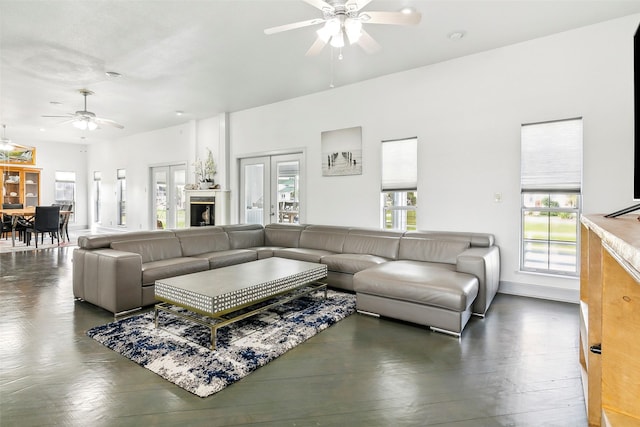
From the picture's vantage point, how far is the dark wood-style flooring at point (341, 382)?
179 cm

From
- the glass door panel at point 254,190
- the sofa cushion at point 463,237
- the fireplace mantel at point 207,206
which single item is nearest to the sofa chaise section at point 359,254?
the sofa cushion at point 463,237

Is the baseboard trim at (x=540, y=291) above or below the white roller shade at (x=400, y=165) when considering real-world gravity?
below

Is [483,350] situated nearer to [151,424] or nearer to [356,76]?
[151,424]

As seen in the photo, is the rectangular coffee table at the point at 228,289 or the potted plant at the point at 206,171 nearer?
the rectangular coffee table at the point at 228,289

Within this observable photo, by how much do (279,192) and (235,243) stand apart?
173 cm

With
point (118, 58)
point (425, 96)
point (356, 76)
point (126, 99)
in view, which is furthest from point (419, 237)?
point (126, 99)

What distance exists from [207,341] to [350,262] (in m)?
1.99

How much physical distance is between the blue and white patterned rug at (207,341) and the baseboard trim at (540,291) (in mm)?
2134

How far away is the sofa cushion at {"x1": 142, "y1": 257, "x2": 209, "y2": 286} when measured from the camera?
3.53 metres

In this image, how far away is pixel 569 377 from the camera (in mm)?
2182

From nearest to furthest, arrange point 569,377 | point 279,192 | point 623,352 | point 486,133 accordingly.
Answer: point 623,352
point 569,377
point 486,133
point 279,192

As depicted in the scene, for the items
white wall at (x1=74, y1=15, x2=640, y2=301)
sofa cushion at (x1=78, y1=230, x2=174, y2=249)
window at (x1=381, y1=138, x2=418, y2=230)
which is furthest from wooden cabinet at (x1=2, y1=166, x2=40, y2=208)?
window at (x1=381, y1=138, x2=418, y2=230)

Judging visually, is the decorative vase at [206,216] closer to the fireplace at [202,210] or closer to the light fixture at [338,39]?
the fireplace at [202,210]

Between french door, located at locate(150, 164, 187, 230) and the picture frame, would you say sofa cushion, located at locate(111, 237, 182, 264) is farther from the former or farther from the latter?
the picture frame
